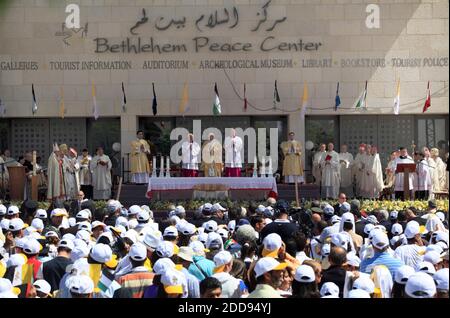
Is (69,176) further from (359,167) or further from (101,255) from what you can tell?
(101,255)

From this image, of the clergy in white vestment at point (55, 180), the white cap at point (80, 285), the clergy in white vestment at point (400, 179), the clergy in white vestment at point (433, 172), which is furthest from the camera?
the clergy in white vestment at point (433, 172)

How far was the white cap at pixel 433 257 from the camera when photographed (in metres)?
9.58

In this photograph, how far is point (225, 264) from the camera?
9.18 metres

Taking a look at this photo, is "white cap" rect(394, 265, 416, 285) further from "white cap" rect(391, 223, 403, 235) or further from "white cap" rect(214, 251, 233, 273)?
"white cap" rect(391, 223, 403, 235)

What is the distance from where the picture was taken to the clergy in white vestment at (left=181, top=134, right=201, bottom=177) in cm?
2759

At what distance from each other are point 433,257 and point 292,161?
18578 mm

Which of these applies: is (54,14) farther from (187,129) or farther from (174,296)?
(174,296)

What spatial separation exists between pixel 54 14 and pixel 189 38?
4.44 m

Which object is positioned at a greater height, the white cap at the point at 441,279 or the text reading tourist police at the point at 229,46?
the text reading tourist police at the point at 229,46

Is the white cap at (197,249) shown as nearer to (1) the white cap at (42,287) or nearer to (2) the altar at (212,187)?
(1) the white cap at (42,287)

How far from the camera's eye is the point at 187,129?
31.2 m

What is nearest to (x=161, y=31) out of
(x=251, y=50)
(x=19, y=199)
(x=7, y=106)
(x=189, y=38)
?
(x=189, y=38)

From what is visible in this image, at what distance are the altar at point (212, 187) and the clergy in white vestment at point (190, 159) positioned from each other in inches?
94.6

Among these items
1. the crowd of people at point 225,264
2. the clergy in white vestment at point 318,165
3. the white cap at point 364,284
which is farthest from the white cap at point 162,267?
the clergy in white vestment at point 318,165
